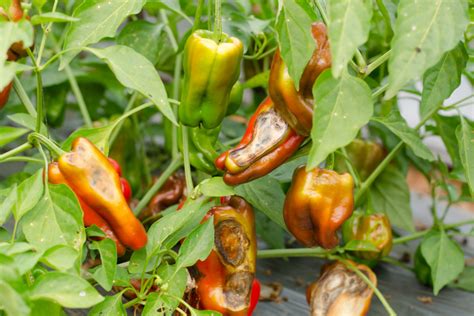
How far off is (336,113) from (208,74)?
26 cm

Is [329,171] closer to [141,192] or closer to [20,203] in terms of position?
[20,203]

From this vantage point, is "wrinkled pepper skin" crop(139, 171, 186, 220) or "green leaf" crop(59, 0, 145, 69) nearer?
Answer: "green leaf" crop(59, 0, 145, 69)

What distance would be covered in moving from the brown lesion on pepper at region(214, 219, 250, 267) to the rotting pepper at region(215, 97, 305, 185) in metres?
0.08

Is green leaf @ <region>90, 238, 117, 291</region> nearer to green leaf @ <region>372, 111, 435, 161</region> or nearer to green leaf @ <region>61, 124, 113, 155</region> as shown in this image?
green leaf @ <region>61, 124, 113, 155</region>

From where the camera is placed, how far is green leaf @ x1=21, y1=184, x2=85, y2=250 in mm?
919

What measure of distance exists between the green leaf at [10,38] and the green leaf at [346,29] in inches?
12.9

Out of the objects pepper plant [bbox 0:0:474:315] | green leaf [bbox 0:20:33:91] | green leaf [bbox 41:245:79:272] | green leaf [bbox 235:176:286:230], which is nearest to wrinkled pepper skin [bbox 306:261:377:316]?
pepper plant [bbox 0:0:474:315]

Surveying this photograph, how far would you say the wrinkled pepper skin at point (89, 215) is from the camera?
102 centimetres

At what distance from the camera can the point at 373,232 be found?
54.8 inches

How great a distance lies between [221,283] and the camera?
1096mm

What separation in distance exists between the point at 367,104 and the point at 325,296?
0.43 m

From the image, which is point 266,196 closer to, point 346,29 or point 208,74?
point 208,74

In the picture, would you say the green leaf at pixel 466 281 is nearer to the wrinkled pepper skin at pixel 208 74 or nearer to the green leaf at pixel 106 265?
the wrinkled pepper skin at pixel 208 74

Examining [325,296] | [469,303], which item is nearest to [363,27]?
[325,296]
